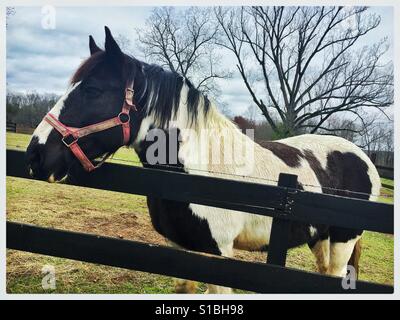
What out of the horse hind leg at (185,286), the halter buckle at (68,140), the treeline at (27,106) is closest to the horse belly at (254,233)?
the horse hind leg at (185,286)

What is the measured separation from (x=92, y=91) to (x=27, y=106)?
4.82 ft

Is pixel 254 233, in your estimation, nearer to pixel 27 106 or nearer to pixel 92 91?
pixel 92 91

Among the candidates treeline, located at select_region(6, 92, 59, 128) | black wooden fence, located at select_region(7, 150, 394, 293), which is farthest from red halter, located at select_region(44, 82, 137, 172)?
treeline, located at select_region(6, 92, 59, 128)

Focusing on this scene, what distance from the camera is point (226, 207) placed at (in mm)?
1928

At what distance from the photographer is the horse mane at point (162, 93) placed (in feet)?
7.09

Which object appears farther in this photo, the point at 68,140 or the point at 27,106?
the point at 27,106

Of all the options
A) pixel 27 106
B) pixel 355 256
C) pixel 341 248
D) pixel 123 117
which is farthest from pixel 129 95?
pixel 355 256

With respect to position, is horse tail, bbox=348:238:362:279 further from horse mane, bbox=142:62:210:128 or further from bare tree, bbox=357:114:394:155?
horse mane, bbox=142:62:210:128

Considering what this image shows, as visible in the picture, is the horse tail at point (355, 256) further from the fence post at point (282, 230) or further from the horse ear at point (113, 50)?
the horse ear at point (113, 50)

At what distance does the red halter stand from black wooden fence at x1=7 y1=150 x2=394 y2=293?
5.4 inches

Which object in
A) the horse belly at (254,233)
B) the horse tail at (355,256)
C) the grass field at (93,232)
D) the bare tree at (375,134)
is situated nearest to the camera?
the horse belly at (254,233)

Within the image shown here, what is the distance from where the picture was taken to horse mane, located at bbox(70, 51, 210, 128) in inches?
85.0

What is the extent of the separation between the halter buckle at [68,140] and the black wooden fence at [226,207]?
0.74 ft

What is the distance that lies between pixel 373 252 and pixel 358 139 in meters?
1.34
